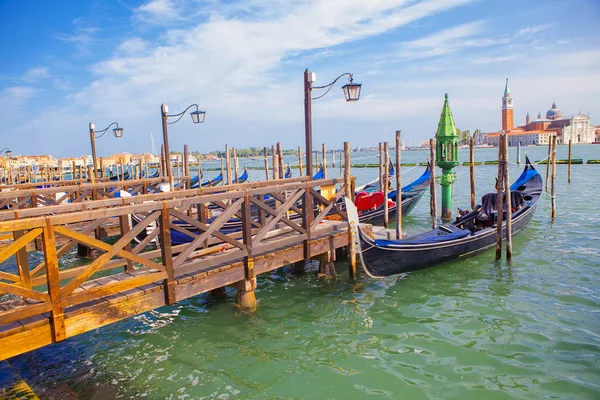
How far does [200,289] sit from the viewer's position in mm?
5055

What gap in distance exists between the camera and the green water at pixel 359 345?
4.04m

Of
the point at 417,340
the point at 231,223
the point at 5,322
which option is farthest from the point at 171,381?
the point at 231,223

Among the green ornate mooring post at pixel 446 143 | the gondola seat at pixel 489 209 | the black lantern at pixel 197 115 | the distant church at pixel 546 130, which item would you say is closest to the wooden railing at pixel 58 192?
the black lantern at pixel 197 115

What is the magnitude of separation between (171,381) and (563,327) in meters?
4.56

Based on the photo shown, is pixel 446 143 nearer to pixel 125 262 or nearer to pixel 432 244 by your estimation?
pixel 432 244

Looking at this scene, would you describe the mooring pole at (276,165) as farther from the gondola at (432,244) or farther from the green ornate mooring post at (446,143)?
the gondola at (432,244)

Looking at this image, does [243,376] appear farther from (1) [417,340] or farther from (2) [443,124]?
(2) [443,124]

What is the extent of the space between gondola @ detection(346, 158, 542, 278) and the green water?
31 cm

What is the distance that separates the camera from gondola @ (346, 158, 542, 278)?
6727 millimetres

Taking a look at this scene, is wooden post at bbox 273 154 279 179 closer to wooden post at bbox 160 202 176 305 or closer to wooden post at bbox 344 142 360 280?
wooden post at bbox 344 142 360 280

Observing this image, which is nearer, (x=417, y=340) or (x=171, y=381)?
(x=171, y=381)

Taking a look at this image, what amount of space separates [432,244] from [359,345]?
10.1 ft

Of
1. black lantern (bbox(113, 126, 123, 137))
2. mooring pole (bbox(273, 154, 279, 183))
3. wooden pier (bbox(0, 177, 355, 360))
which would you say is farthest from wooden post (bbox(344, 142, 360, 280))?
black lantern (bbox(113, 126, 123, 137))

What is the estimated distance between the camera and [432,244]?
24.0ft
